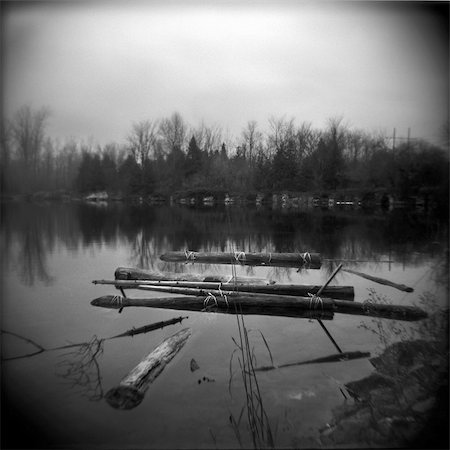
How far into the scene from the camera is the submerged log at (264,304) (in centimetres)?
624

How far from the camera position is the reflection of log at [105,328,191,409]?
3.52 m

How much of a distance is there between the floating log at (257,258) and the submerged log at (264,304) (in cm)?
400

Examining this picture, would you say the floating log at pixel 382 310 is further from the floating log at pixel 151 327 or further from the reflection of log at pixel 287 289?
the floating log at pixel 151 327

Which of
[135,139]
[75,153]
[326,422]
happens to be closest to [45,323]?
[326,422]

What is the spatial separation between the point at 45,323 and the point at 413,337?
6390 mm

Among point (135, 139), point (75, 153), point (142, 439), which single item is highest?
point (75, 153)

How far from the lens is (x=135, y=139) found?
32.0 m

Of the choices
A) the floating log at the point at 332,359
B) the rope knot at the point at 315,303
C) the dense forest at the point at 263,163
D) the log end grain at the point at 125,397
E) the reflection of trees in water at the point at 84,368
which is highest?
the dense forest at the point at 263,163

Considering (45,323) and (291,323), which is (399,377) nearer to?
(291,323)

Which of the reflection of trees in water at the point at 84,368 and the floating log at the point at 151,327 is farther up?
the floating log at the point at 151,327

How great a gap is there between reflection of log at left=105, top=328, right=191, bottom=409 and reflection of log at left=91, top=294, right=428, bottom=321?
1890mm

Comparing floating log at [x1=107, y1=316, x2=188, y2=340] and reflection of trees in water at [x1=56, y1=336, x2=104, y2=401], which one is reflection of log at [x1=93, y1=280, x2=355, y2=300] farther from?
reflection of trees in water at [x1=56, y1=336, x2=104, y2=401]

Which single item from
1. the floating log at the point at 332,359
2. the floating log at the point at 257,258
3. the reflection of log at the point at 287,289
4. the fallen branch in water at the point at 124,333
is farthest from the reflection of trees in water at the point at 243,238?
the floating log at the point at 332,359

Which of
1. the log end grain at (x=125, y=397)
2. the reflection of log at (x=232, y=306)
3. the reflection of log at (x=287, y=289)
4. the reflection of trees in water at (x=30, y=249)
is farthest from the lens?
the reflection of trees in water at (x=30, y=249)
